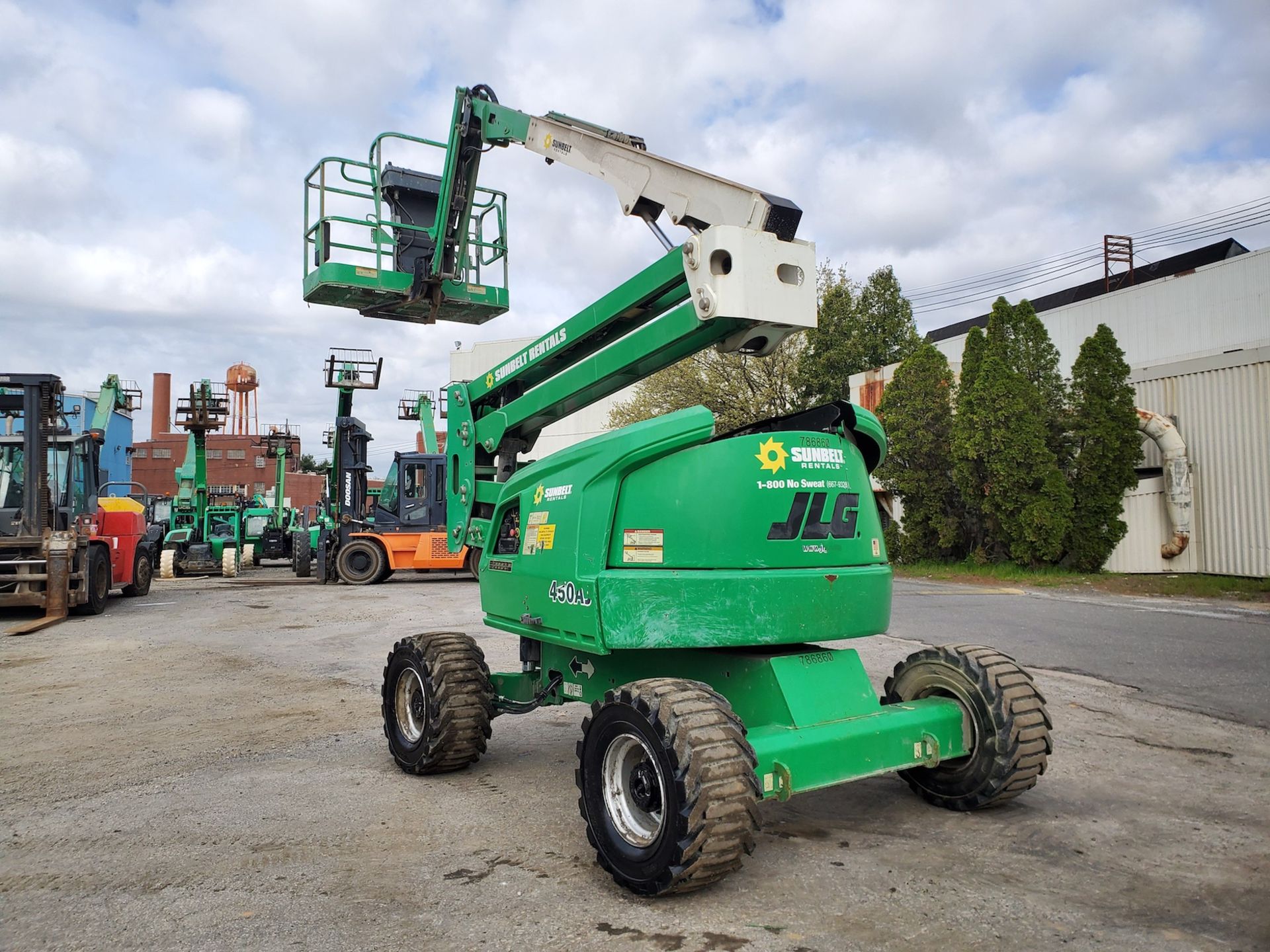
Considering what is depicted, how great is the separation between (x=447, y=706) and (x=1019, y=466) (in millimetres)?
17519

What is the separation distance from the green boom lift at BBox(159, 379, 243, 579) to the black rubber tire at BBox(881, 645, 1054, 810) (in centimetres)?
2379

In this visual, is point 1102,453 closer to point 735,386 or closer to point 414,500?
point 735,386

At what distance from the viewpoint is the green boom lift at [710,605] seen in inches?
158

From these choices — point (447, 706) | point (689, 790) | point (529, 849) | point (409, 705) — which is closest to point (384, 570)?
point (409, 705)

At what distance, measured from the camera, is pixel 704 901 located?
3.89 m

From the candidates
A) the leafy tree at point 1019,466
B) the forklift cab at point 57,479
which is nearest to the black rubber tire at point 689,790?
the forklift cab at point 57,479

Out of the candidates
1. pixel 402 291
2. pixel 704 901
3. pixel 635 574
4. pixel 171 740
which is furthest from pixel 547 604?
pixel 402 291

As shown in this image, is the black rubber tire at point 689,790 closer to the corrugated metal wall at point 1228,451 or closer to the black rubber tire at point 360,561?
the corrugated metal wall at point 1228,451

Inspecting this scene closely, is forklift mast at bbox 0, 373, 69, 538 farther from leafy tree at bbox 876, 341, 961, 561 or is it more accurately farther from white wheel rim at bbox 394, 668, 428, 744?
leafy tree at bbox 876, 341, 961, 561

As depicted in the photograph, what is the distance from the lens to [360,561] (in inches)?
859

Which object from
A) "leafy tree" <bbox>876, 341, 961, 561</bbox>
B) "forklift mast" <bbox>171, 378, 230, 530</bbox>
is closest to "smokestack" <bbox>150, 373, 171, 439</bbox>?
"forklift mast" <bbox>171, 378, 230, 530</bbox>

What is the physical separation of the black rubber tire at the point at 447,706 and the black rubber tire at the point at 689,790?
185 cm

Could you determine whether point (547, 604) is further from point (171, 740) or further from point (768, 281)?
point (171, 740)

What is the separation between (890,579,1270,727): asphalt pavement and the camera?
8461 millimetres
